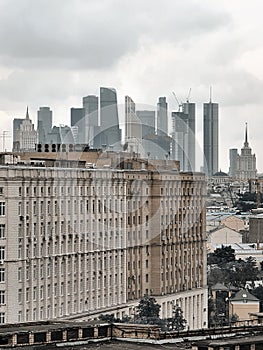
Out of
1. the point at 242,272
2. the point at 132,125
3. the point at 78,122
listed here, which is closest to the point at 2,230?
the point at 132,125

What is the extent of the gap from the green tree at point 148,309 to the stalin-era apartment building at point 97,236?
14.0 inches

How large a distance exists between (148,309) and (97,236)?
134 inches

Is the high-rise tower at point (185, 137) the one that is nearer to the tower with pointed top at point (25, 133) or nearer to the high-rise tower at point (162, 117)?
the high-rise tower at point (162, 117)

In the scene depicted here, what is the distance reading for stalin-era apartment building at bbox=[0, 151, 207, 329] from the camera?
38.9 m

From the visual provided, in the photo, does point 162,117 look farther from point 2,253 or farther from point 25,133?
point 2,253

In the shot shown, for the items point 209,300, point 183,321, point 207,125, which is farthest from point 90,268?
point 207,125

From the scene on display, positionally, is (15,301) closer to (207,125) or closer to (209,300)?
(209,300)

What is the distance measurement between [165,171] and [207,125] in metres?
78.9

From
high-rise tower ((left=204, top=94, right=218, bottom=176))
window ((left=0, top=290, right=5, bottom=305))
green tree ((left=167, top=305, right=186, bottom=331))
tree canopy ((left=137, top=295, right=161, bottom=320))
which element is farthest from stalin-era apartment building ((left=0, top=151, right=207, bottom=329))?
high-rise tower ((left=204, top=94, right=218, bottom=176))

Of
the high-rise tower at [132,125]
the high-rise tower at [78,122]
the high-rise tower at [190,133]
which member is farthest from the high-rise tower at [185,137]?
the high-rise tower at [78,122]

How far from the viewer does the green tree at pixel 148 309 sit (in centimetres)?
4548

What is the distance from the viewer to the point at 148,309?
46.4 m

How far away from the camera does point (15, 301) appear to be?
126ft

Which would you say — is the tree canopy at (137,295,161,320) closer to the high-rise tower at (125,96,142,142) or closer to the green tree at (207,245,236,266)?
Answer: the high-rise tower at (125,96,142,142)
